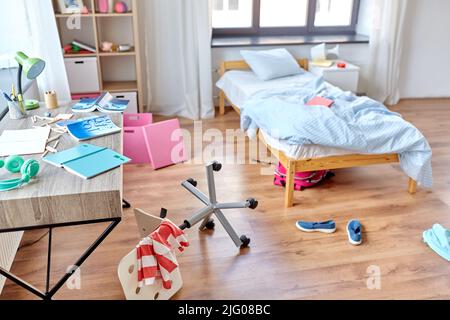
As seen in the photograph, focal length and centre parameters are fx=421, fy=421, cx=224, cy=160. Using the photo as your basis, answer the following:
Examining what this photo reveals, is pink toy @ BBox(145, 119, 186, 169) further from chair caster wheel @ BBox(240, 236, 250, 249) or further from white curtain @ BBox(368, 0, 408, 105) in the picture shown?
white curtain @ BBox(368, 0, 408, 105)

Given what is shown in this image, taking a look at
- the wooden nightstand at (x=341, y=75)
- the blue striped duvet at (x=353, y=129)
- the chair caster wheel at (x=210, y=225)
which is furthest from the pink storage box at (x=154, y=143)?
the wooden nightstand at (x=341, y=75)

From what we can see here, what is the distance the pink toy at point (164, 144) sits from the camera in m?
3.14

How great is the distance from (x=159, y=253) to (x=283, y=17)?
3.60m

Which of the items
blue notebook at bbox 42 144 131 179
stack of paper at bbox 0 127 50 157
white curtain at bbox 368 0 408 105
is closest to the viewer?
blue notebook at bbox 42 144 131 179

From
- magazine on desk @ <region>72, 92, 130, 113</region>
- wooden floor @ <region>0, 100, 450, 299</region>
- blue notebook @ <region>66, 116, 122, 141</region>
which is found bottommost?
wooden floor @ <region>0, 100, 450, 299</region>

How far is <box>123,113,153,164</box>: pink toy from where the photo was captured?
313 centimetres

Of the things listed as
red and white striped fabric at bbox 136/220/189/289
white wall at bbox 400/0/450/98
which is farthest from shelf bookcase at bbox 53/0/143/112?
white wall at bbox 400/0/450/98

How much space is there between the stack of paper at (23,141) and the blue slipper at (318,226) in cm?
146

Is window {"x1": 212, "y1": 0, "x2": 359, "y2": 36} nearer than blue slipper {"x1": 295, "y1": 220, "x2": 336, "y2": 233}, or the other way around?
blue slipper {"x1": 295, "y1": 220, "x2": 336, "y2": 233}

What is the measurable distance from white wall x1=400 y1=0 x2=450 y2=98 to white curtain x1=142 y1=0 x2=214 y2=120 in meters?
2.27

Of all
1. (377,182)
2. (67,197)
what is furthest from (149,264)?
(377,182)

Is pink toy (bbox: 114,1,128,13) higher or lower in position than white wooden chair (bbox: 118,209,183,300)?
higher

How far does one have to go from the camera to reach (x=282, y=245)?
7.63ft

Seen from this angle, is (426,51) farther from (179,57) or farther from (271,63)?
(179,57)
